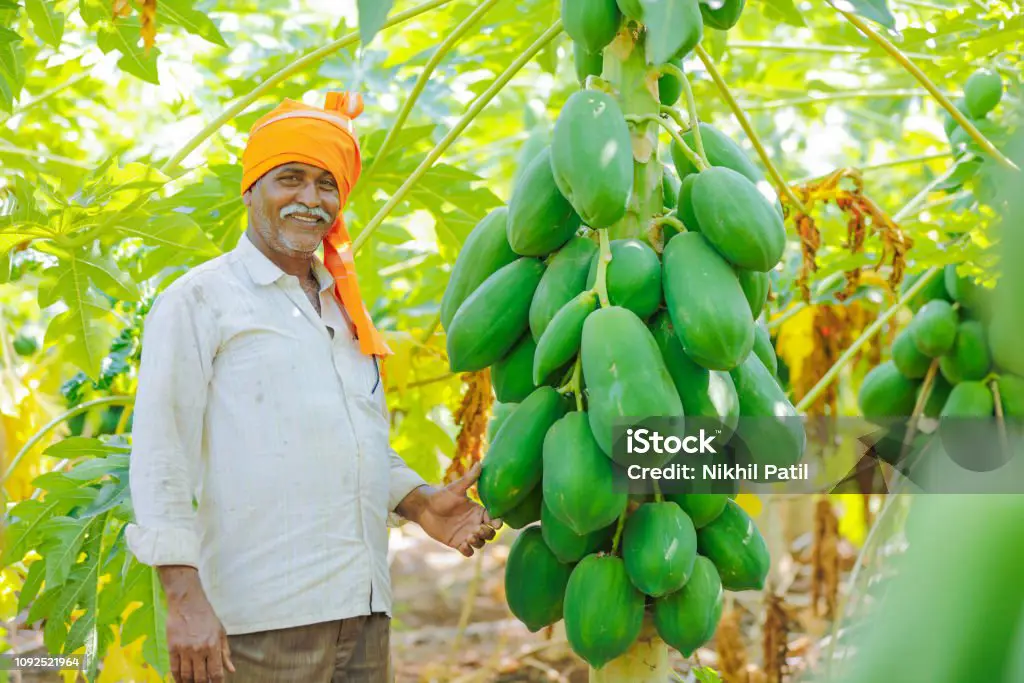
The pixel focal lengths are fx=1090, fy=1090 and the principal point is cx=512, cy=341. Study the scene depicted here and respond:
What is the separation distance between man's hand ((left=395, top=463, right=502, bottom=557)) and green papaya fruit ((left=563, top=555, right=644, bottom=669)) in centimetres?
38

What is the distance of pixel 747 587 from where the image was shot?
1.70 m

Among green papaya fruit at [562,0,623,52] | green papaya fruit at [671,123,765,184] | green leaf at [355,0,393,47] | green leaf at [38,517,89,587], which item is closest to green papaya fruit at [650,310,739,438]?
green papaya fruit at [671,123,765,184]

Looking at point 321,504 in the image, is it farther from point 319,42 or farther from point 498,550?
point 498,550

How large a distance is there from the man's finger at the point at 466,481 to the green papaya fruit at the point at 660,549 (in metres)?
0.41

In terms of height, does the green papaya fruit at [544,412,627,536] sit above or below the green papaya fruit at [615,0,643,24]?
below

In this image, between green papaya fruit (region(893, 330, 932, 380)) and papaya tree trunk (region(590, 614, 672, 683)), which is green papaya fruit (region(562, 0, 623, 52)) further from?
green papaya fruit (region(893, 330, 932, 380))

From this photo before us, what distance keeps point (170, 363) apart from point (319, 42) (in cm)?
225

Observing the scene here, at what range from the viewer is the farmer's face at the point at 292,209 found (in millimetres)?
2135

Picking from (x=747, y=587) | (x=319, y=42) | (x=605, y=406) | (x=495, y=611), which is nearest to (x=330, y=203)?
(x=605, y=406)

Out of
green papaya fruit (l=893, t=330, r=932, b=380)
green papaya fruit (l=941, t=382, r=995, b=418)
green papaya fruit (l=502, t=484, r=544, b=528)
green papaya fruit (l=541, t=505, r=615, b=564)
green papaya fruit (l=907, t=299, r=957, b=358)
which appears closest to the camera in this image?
green papaya fruit (l=541, t=505, r=615, b=564)

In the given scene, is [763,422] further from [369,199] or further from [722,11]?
[369,199]

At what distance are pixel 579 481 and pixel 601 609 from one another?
0.68ft

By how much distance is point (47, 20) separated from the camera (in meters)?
2.41

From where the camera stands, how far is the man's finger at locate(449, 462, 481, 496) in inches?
76.4
